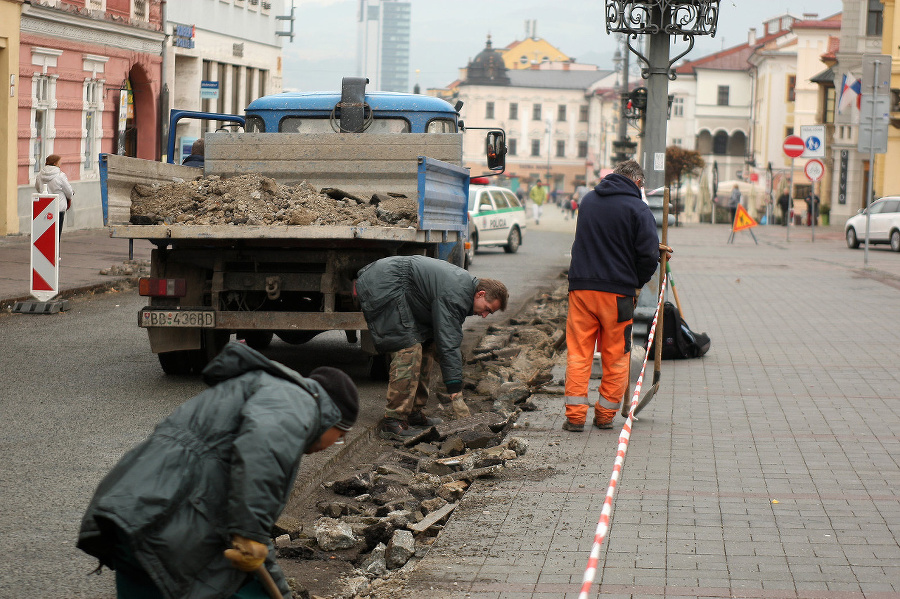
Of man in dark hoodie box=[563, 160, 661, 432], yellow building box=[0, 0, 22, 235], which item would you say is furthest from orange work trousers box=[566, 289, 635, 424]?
yellow building box=[0, 0, 22, 235]

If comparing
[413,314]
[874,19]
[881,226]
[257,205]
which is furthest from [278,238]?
[874,19]

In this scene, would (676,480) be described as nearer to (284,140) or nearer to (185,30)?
(284,140)

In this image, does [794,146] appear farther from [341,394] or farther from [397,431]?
[341,394]

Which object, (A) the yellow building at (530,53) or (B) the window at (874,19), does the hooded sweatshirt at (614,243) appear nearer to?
(B) the window at (874,19)

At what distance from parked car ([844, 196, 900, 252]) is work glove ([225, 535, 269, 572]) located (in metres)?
33.1

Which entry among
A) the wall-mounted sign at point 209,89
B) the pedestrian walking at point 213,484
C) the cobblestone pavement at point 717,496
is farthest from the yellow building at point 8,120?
the pedestrian walking at point 213,484

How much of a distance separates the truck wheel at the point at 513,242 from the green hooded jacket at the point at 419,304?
21.1m

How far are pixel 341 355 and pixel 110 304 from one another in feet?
16.0

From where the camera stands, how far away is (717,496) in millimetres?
6262

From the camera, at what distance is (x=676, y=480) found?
6605 millimetres

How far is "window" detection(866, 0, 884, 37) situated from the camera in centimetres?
5288

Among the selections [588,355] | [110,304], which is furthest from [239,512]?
[110,304]

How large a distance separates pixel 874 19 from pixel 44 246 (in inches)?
1893

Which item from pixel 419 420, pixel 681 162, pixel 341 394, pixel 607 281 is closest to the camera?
pixel 341 394
